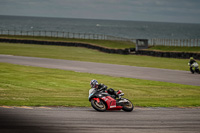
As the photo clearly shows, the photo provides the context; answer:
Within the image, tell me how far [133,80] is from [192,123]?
12.6 metres

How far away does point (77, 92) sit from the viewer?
1731 centimetres

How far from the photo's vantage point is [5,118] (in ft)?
34.2

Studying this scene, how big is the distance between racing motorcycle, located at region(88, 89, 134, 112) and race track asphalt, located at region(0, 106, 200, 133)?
21 centimetres

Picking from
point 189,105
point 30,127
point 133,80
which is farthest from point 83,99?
point 133,80

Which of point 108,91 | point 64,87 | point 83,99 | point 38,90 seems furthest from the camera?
point 64,87

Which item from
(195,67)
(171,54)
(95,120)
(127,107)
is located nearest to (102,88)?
(127,107)

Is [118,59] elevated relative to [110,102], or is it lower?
lower

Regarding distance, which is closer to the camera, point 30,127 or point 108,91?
point 30,127

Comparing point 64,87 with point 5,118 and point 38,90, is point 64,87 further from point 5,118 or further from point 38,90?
point 5,118

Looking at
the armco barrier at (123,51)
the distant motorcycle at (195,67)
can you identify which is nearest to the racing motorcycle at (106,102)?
the distant motorcycle at (195,67)

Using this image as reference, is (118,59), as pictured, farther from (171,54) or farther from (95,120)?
(95,120)

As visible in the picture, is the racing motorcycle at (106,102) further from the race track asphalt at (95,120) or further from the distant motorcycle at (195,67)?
the distant motorcycle at (195,67)

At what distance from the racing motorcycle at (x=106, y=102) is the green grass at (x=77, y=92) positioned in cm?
161

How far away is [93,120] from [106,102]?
1654mm
